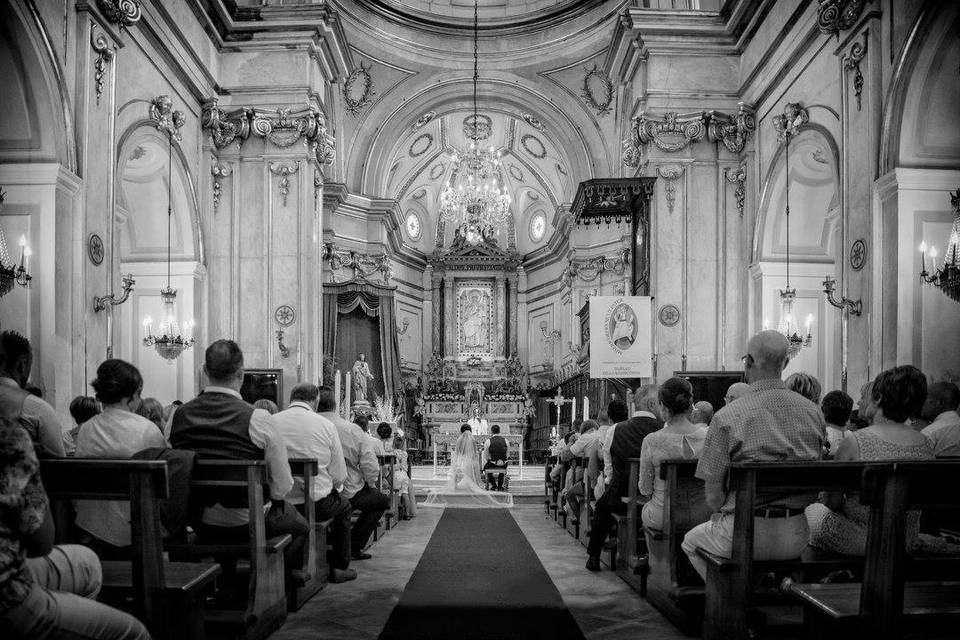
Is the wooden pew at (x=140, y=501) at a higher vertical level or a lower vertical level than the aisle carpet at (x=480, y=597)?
higher

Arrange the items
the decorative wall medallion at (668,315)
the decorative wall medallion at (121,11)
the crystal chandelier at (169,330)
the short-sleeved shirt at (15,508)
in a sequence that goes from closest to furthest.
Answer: the short-sleeved shirt at (15,508) → the decorative wall medallion at (121,11) → the crystal chandelier at (169,330) → the decorative wall medallion at (668,315)

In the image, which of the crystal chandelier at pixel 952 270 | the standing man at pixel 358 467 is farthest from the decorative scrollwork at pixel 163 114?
the crystal chandelier at pixel 952 270

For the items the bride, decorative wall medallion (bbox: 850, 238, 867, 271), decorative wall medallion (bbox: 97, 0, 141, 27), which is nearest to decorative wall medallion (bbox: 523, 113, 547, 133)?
the bride

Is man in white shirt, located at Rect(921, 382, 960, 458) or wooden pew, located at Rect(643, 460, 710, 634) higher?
man in white shirt, located at Rect(921, 382, 960, 458)

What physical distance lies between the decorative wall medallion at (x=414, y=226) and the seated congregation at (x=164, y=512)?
21677 mm

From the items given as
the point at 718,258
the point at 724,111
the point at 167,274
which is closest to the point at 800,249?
the point at 718,258

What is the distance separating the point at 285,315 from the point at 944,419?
382 inches

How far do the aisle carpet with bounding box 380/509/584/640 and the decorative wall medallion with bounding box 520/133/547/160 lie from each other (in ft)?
57.2

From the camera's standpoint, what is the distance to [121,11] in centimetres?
895

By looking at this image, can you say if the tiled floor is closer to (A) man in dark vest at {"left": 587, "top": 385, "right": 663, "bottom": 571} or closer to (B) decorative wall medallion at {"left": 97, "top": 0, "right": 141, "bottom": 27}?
(A) man in dark vest at {"left": 587, "top": 385, "right": 663, "bottom": 571}

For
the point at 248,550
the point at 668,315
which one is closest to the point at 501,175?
the point at 668,315

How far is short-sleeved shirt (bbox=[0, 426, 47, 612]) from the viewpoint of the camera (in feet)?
6.70

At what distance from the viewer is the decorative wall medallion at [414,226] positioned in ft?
90.1

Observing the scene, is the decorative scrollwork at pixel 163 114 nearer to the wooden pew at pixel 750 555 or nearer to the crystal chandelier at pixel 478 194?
the crystal chandelier at pixel 478 194
